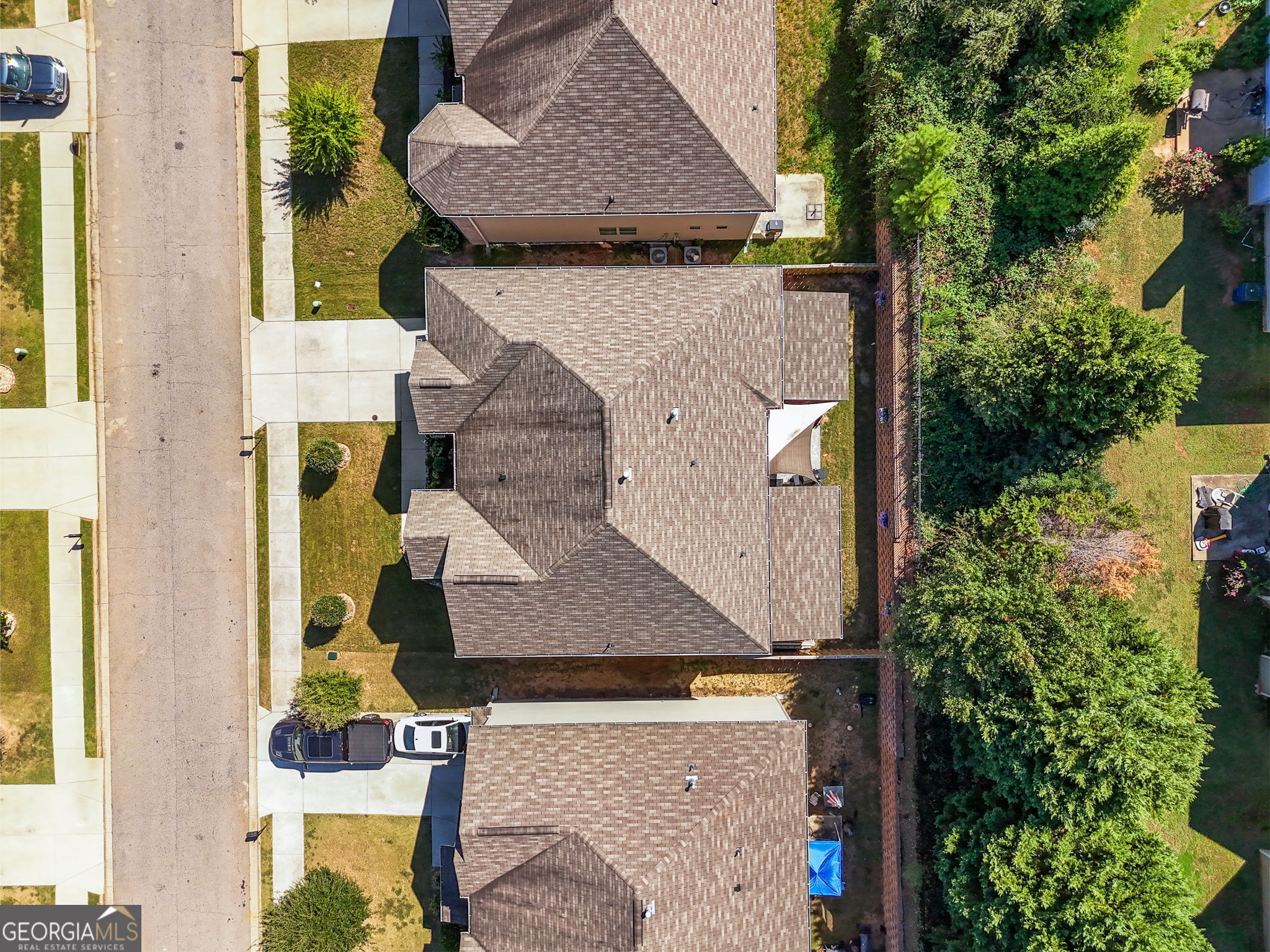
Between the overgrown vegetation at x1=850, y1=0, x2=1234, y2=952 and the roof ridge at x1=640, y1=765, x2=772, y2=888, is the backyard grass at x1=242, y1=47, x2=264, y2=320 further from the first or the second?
the roof ridge at x1=640, y1=765, x2=772, y2=888

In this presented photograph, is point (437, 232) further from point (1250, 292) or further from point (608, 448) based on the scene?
point (1250, 292)

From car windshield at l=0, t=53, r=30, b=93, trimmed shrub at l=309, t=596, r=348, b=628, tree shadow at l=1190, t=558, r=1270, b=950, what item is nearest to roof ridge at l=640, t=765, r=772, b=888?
trimmed shrub at l=309, t=596, r=348, b=628

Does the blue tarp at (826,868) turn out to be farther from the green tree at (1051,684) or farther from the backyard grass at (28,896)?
the backyard grass at (28,896)

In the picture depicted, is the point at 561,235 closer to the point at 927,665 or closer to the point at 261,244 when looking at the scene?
the point at 261,244

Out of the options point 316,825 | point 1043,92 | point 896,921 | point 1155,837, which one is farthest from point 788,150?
point 316,825

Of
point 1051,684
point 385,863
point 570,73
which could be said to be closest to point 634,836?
point 385,863
